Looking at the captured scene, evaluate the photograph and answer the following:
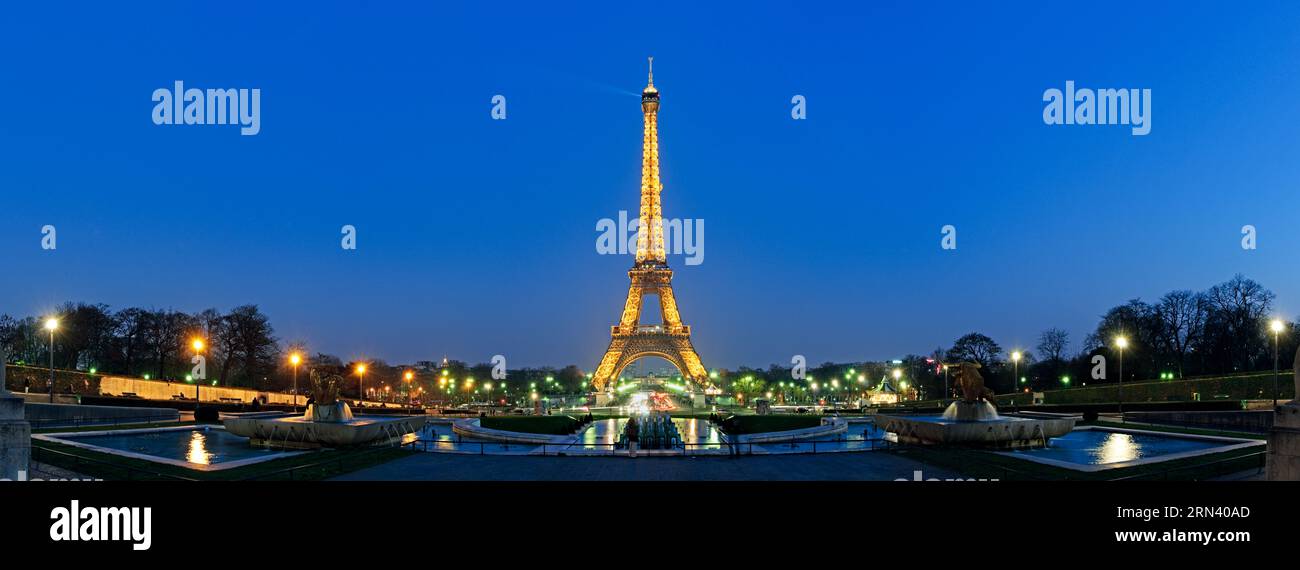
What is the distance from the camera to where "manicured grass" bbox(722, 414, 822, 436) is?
4088 cm

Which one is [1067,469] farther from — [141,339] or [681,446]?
[141,339]

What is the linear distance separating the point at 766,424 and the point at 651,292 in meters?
92.0

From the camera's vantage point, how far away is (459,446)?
3297cm

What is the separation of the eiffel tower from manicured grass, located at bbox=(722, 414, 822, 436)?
8267 centimetres

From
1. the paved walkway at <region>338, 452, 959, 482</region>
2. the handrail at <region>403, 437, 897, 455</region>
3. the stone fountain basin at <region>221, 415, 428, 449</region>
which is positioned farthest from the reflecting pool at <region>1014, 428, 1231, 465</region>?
the stone fountain basin at <region>221, 415, 428, 449</region>

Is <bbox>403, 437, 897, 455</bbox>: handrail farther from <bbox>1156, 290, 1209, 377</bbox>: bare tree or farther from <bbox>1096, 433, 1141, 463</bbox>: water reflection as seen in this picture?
<bbox>1156, 290, 1209, 377</bbox>: bare tree

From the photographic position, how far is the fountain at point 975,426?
29.5 m

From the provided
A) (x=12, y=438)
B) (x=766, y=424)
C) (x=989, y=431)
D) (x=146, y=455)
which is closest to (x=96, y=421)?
(x=146, y=455)

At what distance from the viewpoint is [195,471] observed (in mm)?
22531

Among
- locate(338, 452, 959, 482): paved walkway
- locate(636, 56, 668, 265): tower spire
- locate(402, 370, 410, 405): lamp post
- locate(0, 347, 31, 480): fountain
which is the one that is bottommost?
locate(402, 370, 410, 405): lamp post

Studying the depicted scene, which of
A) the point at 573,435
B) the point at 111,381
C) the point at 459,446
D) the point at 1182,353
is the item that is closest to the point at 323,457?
the point at 459,446

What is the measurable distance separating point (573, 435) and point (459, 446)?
9732 millimetres

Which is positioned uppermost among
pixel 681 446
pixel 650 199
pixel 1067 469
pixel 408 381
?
pixel 650 199

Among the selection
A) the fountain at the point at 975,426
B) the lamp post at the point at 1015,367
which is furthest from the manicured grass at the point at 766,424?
the lamp post at the point at 1015,367
